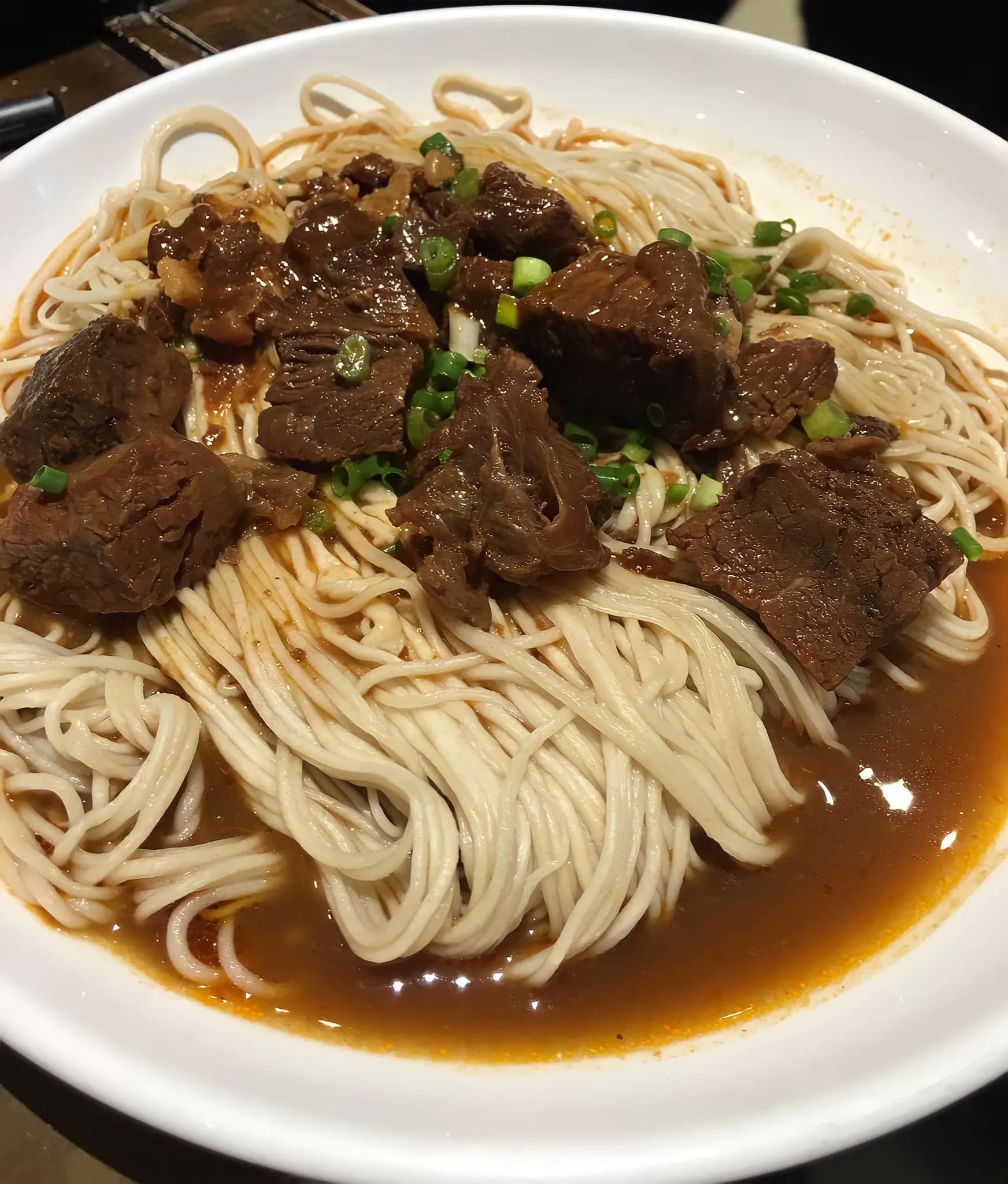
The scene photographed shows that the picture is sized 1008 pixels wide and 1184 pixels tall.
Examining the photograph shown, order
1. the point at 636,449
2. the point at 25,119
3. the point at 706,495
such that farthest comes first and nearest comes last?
the point at 25,119, the point at 636,449, the point at 706,495

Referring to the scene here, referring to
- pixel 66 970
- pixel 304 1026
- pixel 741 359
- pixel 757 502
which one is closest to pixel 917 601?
pixel 757 502

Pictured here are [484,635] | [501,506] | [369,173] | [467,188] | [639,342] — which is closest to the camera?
[501,506]

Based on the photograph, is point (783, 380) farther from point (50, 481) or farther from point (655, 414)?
point (50, 481)

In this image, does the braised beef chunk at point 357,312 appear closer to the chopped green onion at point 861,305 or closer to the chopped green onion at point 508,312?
the chopped green onion at point 508,312

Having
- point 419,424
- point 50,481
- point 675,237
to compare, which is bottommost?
point 50,481

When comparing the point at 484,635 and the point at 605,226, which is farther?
the point at 605,226

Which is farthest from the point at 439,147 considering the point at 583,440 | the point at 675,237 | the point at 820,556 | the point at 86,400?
the point at 820,556

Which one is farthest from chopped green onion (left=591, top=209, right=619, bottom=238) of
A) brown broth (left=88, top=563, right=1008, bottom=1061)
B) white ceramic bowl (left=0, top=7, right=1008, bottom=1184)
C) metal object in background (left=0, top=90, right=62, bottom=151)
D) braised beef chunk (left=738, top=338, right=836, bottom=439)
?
metal object in background (left=0, top=90, right=62, bottom=151)
